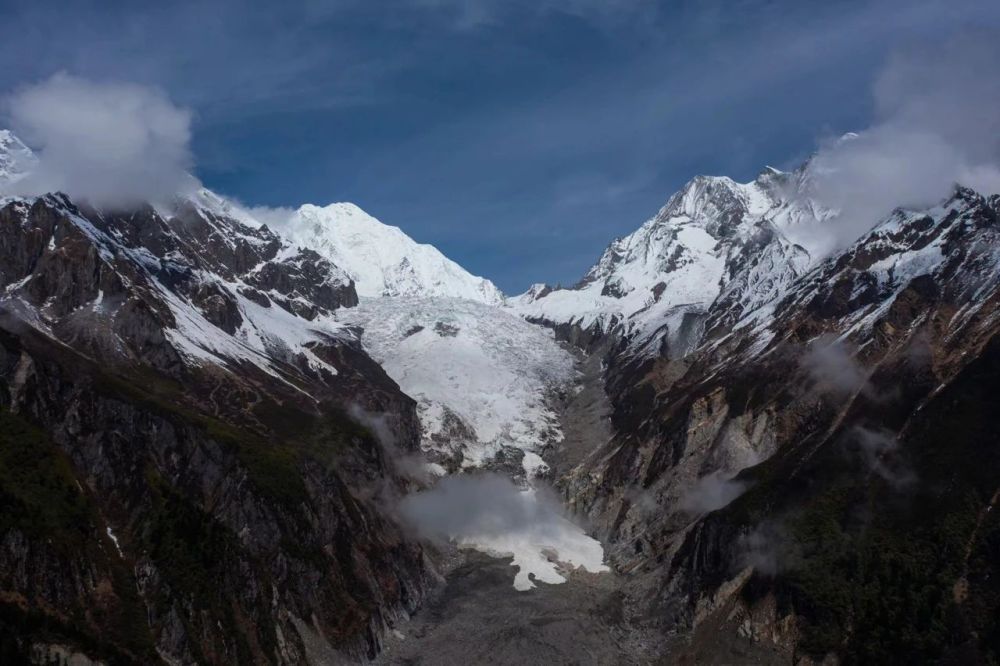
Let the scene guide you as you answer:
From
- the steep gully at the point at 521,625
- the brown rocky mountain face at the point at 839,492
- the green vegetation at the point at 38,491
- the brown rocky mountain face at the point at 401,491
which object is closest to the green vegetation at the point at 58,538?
the green vegetation at the point at 38,491

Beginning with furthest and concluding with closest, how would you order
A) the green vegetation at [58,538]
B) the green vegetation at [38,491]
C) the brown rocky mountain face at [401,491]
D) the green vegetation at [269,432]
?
the green vegetation at [269,432] → the brown rocky mountain face at [401,491] → the green vegetation at [38,491] → the green vegetation at [58,538]

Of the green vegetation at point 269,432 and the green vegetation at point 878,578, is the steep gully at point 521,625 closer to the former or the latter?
the green vegetation at point 878,578

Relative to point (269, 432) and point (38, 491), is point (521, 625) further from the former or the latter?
point (38, 491)

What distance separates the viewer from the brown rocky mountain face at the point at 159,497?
96125mm

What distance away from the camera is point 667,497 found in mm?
167875

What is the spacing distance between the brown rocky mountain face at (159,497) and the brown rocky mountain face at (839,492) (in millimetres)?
42293

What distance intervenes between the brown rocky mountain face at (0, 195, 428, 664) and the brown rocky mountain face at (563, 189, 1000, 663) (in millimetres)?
42293

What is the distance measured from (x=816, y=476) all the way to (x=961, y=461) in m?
19.8

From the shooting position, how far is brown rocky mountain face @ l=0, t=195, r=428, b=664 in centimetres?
9612

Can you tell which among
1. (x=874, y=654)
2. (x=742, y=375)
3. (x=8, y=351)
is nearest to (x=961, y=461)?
(x=874, y=654)

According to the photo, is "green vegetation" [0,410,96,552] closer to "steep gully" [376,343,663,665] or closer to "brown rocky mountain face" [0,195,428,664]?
"brown rocky mountain face" [0,195,428,664]

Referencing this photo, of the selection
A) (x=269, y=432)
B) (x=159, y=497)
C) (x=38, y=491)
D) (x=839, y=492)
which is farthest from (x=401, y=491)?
(x=38, y=491)

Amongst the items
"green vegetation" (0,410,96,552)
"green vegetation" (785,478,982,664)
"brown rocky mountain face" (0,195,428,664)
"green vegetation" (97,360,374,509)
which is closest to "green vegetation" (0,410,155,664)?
"green vegetation" (0,410,96,552)

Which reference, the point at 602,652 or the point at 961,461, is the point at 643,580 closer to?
the point at 602,652
